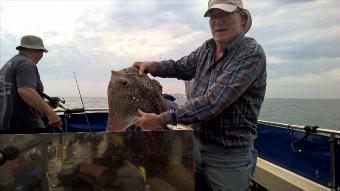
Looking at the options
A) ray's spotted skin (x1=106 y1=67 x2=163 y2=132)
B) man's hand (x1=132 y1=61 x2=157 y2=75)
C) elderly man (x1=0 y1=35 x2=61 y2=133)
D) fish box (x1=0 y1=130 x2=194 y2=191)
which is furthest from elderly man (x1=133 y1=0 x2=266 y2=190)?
elderly man (x1=0 y1=35 x2=61 y2=133)

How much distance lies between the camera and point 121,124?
9.75ft

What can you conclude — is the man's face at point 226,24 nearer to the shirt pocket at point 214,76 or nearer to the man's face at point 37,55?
the shirt pocket at point 214,76

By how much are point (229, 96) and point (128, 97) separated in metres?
0.79

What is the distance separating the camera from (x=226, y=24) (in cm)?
315

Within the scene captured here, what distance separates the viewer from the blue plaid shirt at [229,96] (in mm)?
2781

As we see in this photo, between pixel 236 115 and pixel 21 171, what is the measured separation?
1.53 meters

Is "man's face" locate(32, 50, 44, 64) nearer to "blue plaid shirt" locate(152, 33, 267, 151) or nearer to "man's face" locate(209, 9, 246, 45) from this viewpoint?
"blue plaid shirt" locate(152, 33, 267, 151)

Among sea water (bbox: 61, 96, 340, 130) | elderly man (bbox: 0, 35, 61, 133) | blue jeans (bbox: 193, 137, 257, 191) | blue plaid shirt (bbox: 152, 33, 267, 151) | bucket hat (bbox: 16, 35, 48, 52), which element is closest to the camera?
blue plaid shirt (bbox: 152, 33, 267, 151)

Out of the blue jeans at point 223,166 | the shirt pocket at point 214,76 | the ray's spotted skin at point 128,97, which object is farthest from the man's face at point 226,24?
the blue jeans at point 223,166

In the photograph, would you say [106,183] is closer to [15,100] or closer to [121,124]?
[121,124]

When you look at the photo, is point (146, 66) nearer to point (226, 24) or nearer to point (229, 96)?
point (226, 24)

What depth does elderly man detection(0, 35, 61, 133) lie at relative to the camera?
17.6 ft

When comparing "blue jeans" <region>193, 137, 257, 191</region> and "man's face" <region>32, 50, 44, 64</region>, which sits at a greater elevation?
"man's face" <region>32, 50, 44, 64</region>

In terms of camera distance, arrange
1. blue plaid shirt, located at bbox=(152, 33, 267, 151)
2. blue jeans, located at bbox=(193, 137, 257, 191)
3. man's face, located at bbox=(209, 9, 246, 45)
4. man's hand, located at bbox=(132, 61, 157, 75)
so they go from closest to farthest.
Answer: blue plaid shirt, located at bbox=(152, 33, 267, 151) < blue jeans, located at bbox=(193, 137, 257, 191) < man's face, located at bbox=(209, 9, 246, 45) < man's hand, located at bbox=(132, 61, 157, 75)
